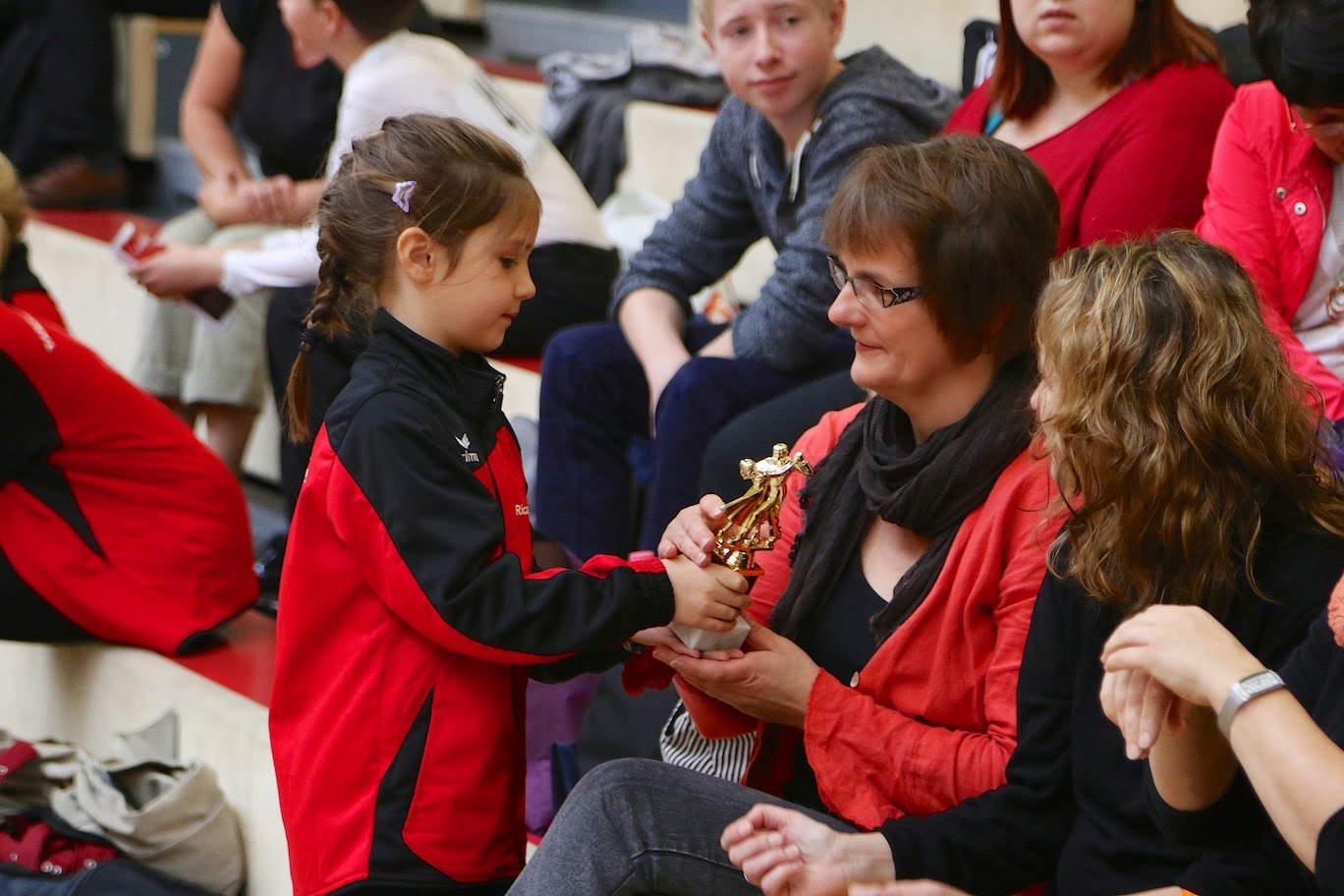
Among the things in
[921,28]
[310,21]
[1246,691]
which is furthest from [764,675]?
[921,28]

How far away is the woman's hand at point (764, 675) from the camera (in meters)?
1.68

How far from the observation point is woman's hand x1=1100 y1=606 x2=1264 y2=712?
3.74 feet

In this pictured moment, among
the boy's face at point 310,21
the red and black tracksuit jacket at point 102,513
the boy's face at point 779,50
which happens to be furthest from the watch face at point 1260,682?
the boy's face at point 310,21

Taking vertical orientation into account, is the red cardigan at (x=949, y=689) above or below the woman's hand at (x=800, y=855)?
above

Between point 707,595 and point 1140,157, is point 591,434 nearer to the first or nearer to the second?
point 1140,157

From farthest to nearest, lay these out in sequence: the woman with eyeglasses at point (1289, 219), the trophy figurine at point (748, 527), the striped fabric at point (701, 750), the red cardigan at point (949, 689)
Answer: the woman with eyeglasses at point (1289, 219)
the striped fabric at point (701, 750)
the trophy figurine at point (748, 527)
the red cardigan at point (949, 689)

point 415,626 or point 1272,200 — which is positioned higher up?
point 1272,200

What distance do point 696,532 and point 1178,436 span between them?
564mm

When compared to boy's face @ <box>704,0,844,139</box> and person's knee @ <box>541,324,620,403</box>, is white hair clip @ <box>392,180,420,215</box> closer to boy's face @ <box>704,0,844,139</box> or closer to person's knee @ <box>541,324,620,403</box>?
→ boy's face @ <box>704,0,844,139</box>

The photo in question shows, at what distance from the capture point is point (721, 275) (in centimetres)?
289

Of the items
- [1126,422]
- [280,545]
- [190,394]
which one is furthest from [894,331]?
[190,394]

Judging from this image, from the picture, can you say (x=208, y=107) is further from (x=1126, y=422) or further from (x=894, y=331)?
(x=1126, y=422)

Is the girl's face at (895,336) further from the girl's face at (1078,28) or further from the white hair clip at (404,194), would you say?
the girl's face at (1078,28)

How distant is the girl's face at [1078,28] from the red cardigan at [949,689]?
0.84 m
